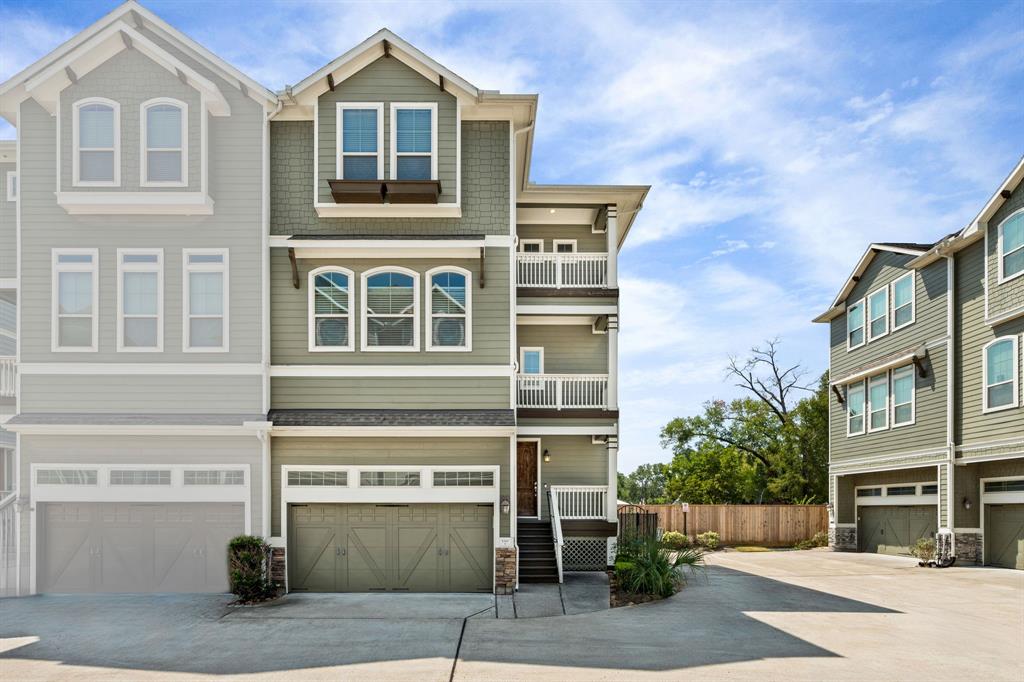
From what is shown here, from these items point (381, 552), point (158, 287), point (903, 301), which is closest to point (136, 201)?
point (158, 287)

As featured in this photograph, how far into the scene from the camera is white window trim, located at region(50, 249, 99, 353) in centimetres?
1798

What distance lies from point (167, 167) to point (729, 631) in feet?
45.9

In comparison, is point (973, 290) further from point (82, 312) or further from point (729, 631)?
point (82, 312)

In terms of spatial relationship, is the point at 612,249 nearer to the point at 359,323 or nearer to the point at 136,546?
the point at 359,323

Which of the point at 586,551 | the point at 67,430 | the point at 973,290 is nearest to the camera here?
the point at 67,430

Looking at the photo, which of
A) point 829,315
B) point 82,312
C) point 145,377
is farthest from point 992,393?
point 82,312

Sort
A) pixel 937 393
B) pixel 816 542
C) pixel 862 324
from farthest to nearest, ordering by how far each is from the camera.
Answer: pixel 816 542
pixel 862 324
pixel 937 393

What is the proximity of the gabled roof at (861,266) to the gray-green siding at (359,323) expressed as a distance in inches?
567

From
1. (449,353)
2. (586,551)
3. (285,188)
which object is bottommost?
(586,551)

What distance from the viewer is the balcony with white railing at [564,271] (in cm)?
2183

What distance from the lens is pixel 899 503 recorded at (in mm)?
27984

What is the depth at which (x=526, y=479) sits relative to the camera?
2291 centimetres

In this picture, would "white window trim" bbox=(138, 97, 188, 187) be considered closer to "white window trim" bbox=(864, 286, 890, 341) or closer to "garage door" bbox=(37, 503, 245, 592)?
"garage door" bbox=(37, 503, 245, 592)

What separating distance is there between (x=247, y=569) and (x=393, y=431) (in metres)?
3.83
